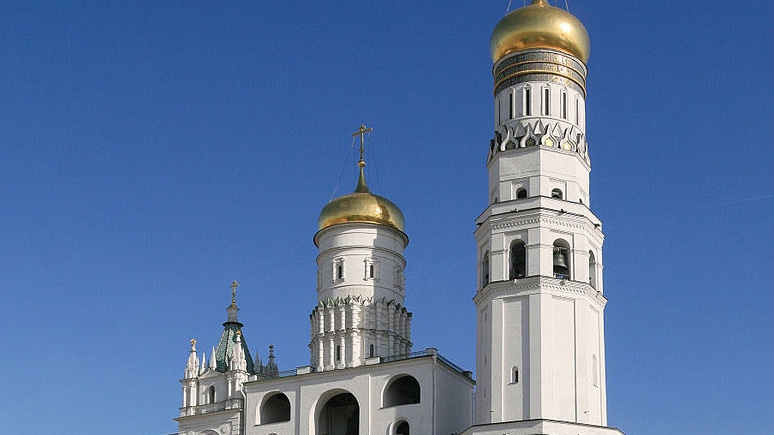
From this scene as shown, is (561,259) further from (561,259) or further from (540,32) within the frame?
(540,32)

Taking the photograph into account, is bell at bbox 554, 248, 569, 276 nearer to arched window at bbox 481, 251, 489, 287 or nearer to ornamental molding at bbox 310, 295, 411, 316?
arched window at bbox 481, 251, 489, 287

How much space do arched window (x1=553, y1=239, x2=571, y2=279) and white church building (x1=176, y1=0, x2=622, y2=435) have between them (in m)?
0.03

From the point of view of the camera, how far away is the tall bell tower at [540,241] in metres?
44.0

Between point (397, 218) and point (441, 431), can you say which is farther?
point (397, 218)

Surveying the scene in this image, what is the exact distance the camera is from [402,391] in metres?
49.6

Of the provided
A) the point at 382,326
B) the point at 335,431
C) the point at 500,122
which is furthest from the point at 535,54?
the point at 335,431

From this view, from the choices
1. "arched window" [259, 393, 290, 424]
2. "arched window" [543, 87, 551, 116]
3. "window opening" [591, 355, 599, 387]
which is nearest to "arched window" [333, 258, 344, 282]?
"arched window" [259, 393, 290, 424]

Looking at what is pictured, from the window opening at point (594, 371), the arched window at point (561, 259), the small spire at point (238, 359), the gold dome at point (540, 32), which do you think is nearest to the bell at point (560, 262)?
the arched window at point (561, 259)

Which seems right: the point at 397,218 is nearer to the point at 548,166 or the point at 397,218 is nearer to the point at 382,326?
the point at 382,326

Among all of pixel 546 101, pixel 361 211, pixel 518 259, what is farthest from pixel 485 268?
pixel 361 211

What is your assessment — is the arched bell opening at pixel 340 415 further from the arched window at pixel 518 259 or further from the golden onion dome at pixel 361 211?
the arched window at pixel 518 259

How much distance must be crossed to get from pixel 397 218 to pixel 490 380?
1063 centimetres

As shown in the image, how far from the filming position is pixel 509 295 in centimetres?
4519

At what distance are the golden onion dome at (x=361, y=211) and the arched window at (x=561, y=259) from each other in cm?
858
